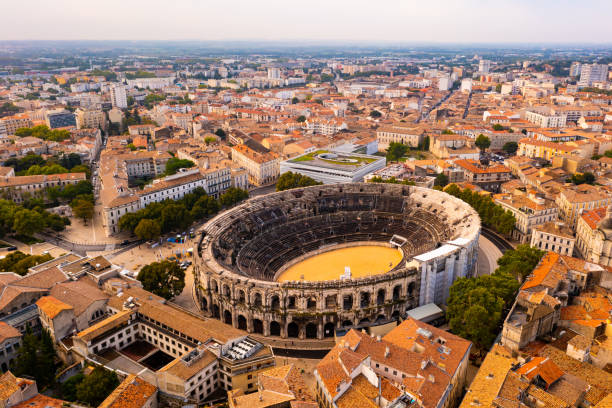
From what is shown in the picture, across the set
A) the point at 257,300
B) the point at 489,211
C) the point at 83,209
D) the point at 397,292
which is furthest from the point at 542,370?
the point at 83,209

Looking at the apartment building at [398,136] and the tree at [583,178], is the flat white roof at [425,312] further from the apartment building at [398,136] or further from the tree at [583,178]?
the apartment building at [398,136]

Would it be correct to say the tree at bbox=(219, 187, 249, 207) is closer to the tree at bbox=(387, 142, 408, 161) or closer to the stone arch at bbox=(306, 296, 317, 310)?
the stone arch at bbox=(306, 296, 317, 310)

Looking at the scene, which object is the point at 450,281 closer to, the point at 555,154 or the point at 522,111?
the point at 555,154

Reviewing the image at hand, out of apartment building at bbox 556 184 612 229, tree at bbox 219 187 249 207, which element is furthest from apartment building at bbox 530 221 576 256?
tree at bbox 219 187 249 207

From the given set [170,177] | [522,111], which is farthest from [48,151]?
[522,111]

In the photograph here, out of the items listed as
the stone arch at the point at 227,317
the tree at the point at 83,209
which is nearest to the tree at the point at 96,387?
the stone arch at the point at 227,317
